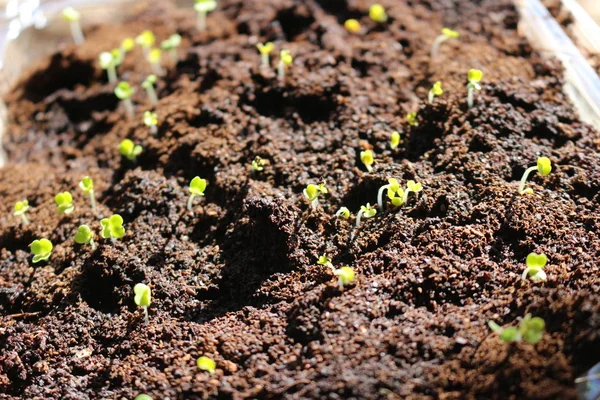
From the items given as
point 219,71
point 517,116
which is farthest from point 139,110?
point 517,116

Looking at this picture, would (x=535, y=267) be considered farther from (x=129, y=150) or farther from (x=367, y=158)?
(x=129, y=150)

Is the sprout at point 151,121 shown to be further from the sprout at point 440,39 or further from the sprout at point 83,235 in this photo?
the sprout at point 440,39

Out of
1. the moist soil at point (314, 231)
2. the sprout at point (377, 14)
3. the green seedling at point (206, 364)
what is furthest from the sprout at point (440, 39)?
the green seedling at point (206, 364)

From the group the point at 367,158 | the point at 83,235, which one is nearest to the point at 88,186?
the point at 83,235

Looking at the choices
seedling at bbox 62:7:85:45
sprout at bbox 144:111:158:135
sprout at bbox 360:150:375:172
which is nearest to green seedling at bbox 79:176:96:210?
sprout at bbox 144:111:158:135

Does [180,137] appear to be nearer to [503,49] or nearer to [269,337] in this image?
[269,337]

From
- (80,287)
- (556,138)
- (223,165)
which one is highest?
(556,138)
